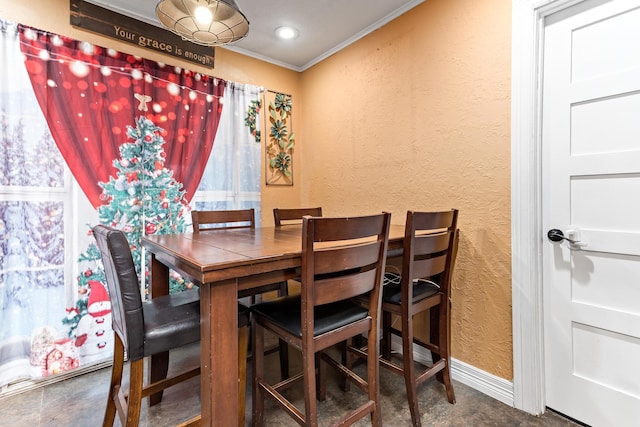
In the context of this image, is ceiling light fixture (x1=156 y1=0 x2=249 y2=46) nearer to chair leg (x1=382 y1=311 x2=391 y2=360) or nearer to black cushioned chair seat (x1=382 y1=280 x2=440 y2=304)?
black cushioned chair seat (x1=382 y1=280 x2=440 y2=304)

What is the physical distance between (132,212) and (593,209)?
2.70 metres


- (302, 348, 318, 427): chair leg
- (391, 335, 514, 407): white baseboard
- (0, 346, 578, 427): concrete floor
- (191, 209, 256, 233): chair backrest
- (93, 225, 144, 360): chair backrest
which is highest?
(191, 209, 256, 233): chair backrest

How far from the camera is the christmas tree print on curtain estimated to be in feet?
6.52

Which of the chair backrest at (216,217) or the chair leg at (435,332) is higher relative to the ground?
the chair backrest at (216,217)

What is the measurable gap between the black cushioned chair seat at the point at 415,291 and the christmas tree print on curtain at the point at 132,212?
1581 millimetres

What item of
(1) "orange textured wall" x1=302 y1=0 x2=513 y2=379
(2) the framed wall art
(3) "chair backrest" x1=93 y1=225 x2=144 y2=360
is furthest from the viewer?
(2) the framed wall art

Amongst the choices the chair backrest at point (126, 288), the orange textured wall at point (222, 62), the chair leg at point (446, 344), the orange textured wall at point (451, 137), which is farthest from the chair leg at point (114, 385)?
the orange textured wall at point (451, 137)

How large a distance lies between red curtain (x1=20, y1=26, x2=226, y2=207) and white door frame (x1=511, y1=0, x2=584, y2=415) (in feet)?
7.04

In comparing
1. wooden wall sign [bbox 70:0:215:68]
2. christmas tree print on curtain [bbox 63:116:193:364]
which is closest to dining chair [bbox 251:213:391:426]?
christmas tree print on curtain [bbox 63:116:193:364]

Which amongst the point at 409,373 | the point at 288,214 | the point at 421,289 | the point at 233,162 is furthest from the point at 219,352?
the point at 233,162

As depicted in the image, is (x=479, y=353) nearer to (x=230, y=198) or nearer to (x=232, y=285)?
(x=232, y=285)

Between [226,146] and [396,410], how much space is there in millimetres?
2239

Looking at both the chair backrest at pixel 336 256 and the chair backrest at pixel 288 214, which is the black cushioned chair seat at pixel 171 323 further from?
the chair backrest at pixel 288 214

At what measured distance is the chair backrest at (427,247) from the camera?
1.41m
